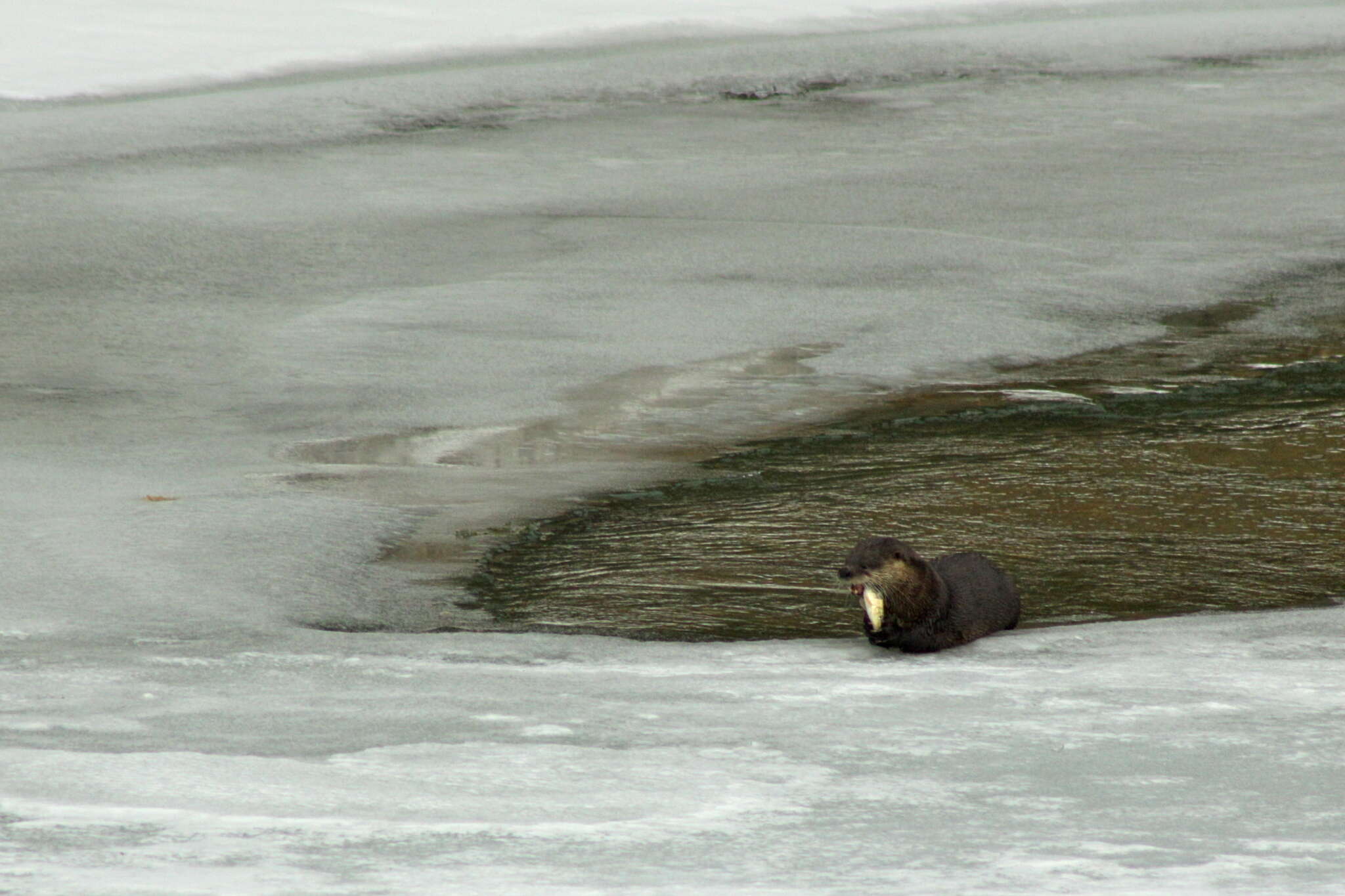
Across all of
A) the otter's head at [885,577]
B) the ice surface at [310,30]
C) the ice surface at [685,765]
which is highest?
the ice surface at [310,30]

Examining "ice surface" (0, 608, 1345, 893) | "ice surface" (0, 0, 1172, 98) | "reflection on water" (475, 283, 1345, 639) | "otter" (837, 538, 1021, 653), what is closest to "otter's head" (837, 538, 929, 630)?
"otter" (837, 538, 1021, 653)

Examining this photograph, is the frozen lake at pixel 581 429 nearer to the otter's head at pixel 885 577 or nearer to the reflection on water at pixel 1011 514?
the otter's head at pixel 885 577

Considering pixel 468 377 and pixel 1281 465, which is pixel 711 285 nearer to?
pixel 468 377

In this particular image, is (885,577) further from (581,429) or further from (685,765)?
(581,429)

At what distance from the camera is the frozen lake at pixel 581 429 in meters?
2.78

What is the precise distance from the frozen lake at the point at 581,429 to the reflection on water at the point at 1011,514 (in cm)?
24

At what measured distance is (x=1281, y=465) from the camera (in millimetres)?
5520

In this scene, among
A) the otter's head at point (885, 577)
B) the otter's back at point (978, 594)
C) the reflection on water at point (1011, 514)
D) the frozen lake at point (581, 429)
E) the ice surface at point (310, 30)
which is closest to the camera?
the frozen lake at point (581, 429)

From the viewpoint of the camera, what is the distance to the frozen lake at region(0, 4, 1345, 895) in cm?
278

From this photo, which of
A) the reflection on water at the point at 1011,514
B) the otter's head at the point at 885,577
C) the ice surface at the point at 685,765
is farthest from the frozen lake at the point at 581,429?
the reflection on water at the point at 1011,514

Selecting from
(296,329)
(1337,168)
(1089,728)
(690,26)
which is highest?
(690,26)

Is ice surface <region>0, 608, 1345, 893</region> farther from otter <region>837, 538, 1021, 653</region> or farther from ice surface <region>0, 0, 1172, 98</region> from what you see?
ice surface <region>0, 0, 1172, 98</region>

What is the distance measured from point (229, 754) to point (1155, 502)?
10.0 ft

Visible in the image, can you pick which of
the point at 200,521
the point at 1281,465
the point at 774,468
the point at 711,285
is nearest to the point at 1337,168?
the point at 711,285
